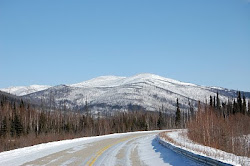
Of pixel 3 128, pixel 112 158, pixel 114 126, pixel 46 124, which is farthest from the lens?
pixel 114 126

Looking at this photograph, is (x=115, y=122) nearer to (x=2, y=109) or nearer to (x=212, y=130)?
(x=2, y=109)

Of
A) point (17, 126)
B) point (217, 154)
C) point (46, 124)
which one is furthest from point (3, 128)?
point (217, 154)

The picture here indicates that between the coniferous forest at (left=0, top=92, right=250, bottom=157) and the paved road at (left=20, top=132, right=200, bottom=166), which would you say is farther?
the coniferous forest at (left=0, top=92, right=250, bottom=157)

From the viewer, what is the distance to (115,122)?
104938 millimetres

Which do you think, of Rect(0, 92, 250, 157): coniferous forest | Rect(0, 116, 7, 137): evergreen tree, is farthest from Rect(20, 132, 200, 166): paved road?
Rect(0, 116, 7, 137): evergreen tree

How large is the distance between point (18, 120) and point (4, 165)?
189 feet

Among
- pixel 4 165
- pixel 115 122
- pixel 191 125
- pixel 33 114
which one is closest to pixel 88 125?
pixel 115 122

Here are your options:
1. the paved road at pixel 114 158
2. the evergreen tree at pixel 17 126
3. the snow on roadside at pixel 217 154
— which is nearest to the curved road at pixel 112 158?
the paved road at pixel 114 158

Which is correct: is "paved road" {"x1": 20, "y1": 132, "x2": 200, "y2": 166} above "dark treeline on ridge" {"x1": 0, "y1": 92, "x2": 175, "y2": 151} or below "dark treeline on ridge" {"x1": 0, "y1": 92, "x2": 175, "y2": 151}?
above

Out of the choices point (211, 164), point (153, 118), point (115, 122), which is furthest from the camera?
point (153, 118)

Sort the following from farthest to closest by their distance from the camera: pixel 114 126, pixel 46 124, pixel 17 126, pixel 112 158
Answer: pixel 114 126, pixel 46 124, pixel 17 126, pixel 112 158

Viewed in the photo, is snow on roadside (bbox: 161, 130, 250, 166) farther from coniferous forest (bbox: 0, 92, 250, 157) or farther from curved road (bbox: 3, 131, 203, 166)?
coniferous forest (bbox: 0, 92, 250, 157)

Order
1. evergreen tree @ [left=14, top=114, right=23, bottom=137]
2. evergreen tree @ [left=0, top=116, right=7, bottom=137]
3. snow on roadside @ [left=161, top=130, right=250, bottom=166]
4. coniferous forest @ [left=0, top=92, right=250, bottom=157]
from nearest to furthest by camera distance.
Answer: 1. snow on roadside @ [left=161, top=130, right=250, bottom=166]
2. coniferous forest @ [left=0, top=92, right=250, bottom=157]
3. evergreen tree @ [left=0, top=116, right=7, bottom=137]
4. evergreen tree @ [left=14, top=114, right=23, bottom=137]

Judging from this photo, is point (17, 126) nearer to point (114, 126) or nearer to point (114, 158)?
point (114, 126)
